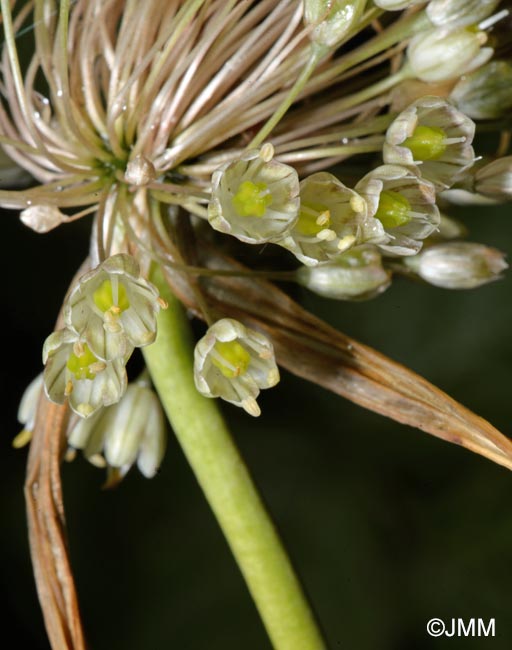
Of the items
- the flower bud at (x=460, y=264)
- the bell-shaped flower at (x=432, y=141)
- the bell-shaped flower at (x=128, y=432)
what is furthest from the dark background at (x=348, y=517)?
the bell-shaped flower at (x=432, y=141)

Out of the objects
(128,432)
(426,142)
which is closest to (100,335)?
(128,432)

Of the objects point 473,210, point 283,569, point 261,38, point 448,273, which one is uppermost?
A: point 473,210

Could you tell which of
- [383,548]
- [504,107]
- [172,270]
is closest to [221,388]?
[172,270]

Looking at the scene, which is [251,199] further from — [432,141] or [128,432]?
[128,432]

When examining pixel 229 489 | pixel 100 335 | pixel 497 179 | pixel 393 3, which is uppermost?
pixel 393 3

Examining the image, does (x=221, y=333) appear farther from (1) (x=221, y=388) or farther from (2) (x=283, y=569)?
(2) (x=283, y=569)

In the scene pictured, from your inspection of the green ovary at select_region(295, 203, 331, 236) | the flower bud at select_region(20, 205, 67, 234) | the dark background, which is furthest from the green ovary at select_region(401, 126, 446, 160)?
the dark background
